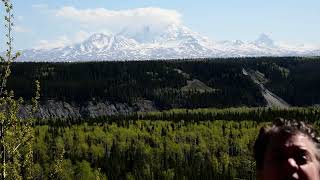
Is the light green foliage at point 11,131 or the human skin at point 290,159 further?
the light green foliage at point 11,131

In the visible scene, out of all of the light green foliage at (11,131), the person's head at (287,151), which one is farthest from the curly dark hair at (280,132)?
the light green foliage at (11,131)

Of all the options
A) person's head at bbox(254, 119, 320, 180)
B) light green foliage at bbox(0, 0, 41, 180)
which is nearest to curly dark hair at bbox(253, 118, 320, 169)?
person's head at bbox(254, 119, 320, 180)

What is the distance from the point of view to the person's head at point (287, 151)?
10.3ft

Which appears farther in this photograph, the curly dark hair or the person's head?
the curly dark hair

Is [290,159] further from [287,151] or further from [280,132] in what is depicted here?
[280,132]

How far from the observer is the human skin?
10.2 ft

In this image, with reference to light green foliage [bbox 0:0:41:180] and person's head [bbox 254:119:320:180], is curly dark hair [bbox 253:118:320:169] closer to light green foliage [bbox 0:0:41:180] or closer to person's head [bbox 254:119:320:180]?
person's head [bbox 254:119:320:180]

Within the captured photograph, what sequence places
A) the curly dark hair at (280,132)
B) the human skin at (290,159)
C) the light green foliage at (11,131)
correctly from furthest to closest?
the light green foliage at (11,131), the curly dark hair at (280,132), the human skin at (290,159)

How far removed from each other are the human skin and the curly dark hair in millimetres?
40

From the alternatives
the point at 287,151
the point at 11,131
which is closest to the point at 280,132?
the point at 287,151

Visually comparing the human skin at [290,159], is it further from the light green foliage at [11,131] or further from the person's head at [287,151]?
the light green foliage at [11,131]

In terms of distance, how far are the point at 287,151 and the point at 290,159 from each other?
0.06 meters

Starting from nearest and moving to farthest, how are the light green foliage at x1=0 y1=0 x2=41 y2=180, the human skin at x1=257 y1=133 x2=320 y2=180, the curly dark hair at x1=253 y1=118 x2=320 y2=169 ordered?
the human skin at x1=257 y1=133 x2=320 y2=180 < the curly dark hair at x1=253 y1=118 x2=320 y2=169 < the light green foliage at x1=0 y1=0 x2=41 y2=180

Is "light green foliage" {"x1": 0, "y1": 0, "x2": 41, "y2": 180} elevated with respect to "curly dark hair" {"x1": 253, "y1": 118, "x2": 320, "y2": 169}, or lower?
lower
